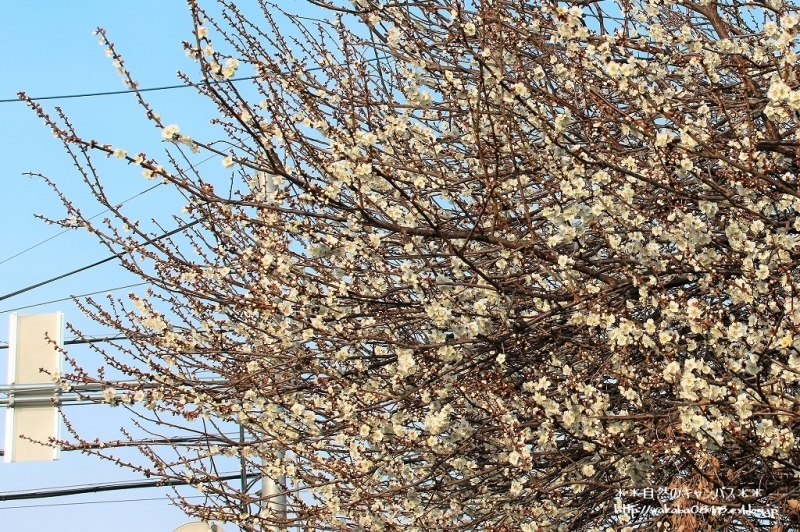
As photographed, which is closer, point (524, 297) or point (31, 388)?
point (524, 297)

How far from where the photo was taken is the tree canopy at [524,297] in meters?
5.11

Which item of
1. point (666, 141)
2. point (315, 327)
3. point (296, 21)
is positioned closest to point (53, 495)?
point (296, 21)

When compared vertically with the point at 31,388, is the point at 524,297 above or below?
below

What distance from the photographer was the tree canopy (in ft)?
16.8

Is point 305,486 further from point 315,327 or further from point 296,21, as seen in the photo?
point 296,21

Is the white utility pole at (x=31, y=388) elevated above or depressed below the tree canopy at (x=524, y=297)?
above

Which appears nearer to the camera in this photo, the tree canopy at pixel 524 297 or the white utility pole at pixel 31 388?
the tree canopy at pixel 524 297

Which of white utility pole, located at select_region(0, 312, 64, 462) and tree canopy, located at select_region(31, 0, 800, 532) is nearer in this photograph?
tree canopy, located at select_region(31, 0, 800, 532)

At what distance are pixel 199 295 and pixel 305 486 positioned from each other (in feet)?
4.35

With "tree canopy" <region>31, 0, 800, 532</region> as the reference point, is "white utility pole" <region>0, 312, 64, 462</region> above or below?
above

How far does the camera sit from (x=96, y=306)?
285 inches

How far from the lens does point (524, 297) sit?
5.89 metres

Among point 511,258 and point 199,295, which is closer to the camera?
point 511,258

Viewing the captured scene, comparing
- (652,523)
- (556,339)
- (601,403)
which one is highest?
(556,339)
